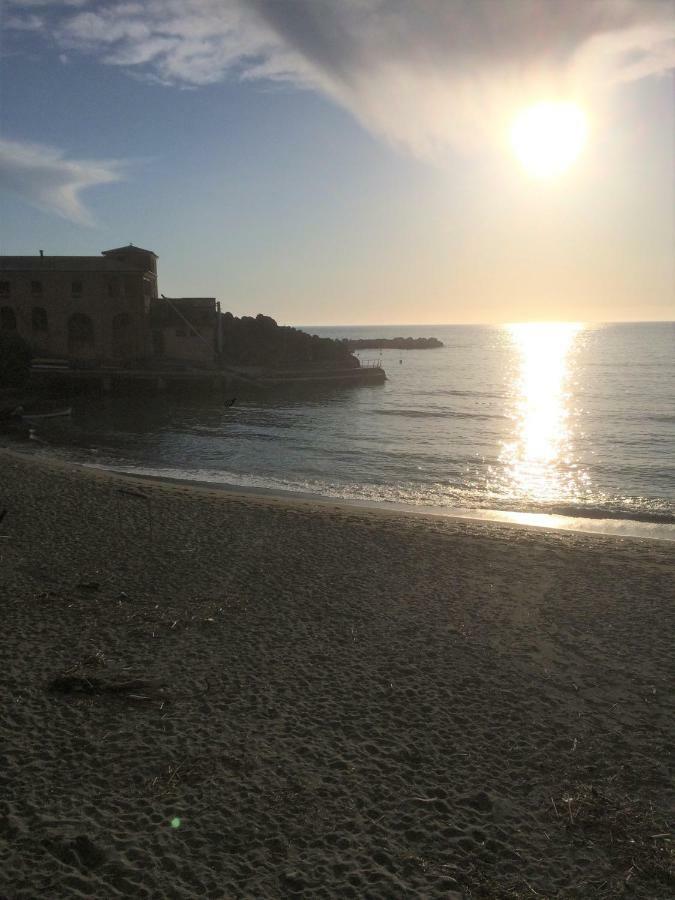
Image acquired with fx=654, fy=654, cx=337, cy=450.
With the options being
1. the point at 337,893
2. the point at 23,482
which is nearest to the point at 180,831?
the point at 337,893

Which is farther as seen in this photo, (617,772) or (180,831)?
(617,772)

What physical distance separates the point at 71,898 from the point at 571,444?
94.3 ft

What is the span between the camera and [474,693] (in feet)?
22.1

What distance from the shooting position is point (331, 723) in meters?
6.14

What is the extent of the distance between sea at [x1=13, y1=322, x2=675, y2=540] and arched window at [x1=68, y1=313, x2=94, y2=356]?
8184mm

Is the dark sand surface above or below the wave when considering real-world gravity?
below

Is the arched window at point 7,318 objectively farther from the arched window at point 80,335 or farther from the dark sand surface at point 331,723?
the dark sand surface at point 331,723

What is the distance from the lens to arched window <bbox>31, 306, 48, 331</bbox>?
169 feet

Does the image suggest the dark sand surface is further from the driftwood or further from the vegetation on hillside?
the vegetation on hillside

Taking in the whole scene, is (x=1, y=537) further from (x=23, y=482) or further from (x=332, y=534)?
(x=332, y=534)

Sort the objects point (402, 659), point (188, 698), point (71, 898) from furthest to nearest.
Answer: point (402, 659) → point (188, 698) → point (71, 898)

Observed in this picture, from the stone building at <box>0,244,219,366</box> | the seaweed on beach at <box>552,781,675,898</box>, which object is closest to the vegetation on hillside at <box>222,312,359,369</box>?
the stone building at <box>0,244,219,366</box>

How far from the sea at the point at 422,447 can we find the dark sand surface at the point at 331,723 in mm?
7398

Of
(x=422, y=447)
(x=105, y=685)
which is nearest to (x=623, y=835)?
(x=105, y=685)
